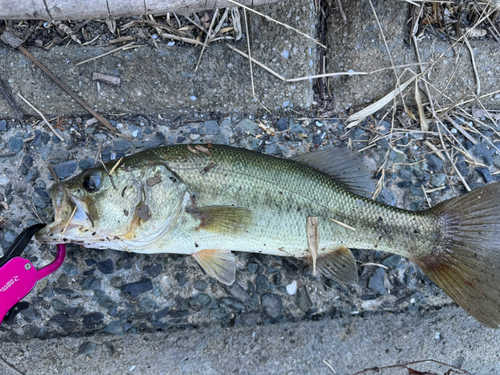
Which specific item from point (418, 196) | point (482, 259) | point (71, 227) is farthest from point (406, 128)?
point (71, 227)

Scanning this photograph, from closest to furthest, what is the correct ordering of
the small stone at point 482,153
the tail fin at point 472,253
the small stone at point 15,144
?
1. the tail fin at point 472,253
2. the small stone at point 15,144
3. the small stone at point 482,153

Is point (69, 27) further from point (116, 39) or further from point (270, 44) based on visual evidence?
point (270, 44)

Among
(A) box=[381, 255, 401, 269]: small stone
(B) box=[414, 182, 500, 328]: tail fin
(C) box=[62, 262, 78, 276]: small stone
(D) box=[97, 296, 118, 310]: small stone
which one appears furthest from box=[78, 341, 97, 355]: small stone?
(B) box=[414, 182, 500, 328]: tail fin

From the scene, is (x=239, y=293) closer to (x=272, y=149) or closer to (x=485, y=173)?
(x=272, y=149)

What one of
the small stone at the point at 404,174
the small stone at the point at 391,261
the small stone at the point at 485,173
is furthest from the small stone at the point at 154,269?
the small stone at the point at 485,173

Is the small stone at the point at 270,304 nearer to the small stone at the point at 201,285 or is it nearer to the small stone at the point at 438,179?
the small stone at the point at 201,285

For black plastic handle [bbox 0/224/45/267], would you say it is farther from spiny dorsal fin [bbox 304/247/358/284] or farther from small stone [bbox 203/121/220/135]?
spiny dorsal fin [bbox 304/247/358/284]
